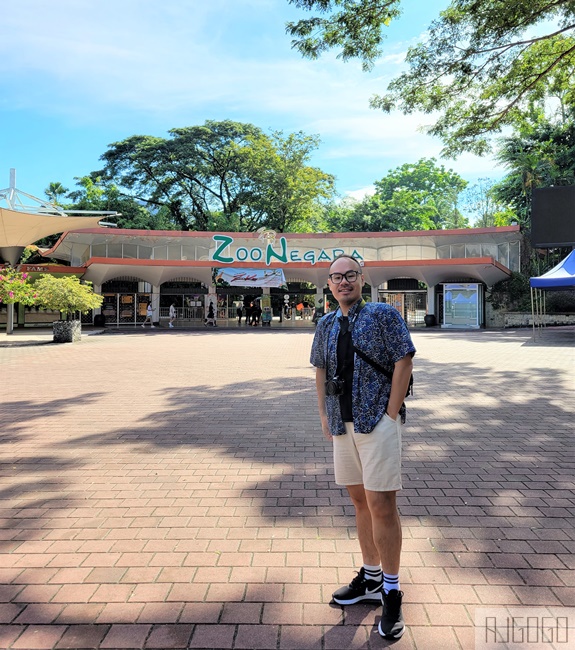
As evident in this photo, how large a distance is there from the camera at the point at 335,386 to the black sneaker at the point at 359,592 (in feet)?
3.13

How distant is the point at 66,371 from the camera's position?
1045 centimetres

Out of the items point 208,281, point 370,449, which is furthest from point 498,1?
point 208,281

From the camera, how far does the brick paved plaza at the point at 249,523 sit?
2.28m

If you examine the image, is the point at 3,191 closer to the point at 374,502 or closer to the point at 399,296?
the point at 399,296

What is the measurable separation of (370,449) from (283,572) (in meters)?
1.00

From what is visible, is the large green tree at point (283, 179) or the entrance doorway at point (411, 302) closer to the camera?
the entrance doorway at point (411, 302)

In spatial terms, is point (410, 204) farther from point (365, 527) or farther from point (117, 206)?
point (365, 527)

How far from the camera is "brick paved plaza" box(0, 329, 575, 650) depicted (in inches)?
89.6

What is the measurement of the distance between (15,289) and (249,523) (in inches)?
699

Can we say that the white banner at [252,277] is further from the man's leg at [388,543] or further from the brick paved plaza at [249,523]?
the man's leg at [388,543]

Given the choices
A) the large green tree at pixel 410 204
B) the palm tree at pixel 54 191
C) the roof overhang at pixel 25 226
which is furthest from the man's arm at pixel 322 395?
the palm tree at pixel 54 191

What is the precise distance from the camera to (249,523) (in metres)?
3.27

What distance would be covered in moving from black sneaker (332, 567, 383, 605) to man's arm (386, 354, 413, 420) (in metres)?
0.90

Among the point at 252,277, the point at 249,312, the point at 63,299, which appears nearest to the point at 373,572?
the point at 63,299
